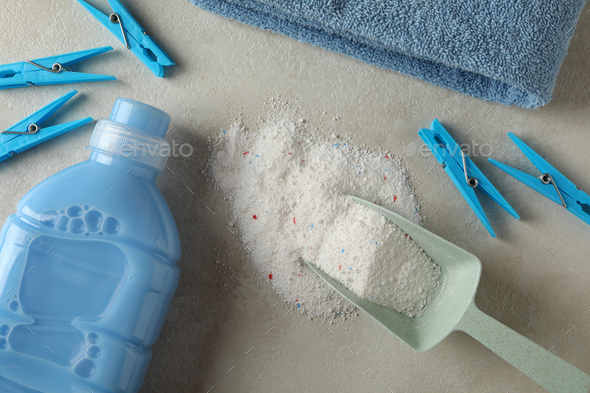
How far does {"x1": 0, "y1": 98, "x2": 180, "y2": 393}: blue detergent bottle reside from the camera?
605mm

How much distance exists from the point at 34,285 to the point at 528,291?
0.92 metres

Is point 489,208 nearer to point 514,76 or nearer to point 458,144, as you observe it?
point 458,144

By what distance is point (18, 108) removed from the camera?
2.44 ft

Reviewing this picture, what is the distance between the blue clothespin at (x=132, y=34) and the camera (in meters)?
0.71

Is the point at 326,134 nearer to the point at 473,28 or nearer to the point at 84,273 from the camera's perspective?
the point at 473,28

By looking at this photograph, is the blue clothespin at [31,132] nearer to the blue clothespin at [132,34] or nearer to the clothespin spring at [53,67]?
the clothespin spring at [53,67]

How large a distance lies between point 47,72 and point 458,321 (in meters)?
0.88

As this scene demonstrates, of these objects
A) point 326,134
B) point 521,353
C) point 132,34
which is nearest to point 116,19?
point 132,34

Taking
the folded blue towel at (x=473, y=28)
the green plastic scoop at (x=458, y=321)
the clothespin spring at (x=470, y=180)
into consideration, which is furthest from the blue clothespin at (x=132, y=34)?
the clothespin spring at (x=470, y=180)

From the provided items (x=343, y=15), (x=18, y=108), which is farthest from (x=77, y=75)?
(x=343, y=15)

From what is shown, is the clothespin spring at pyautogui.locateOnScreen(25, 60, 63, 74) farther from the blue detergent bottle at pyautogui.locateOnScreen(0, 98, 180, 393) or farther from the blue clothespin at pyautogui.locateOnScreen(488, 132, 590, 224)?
the blue clothespin at pyautogui.locateOnScreen(488, 132, 590, 224)

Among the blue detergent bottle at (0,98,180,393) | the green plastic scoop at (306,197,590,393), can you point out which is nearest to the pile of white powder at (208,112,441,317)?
the green plastic scoop at (306,197,590,393)

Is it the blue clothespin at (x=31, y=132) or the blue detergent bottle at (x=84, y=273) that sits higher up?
the blue clothespin at (x=31, y=132)

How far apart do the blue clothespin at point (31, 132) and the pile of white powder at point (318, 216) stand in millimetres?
290
